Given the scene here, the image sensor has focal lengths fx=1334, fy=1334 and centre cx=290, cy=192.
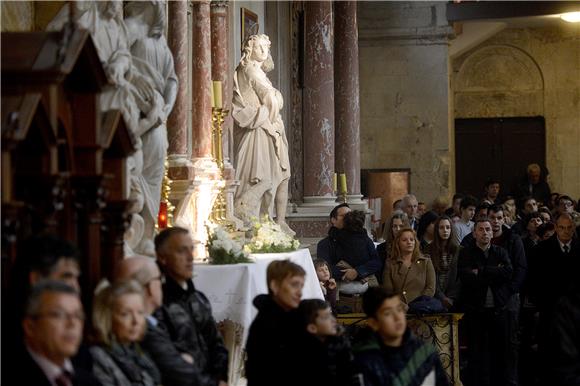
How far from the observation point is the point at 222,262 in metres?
10.3

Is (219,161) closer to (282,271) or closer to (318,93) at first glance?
(318,93)

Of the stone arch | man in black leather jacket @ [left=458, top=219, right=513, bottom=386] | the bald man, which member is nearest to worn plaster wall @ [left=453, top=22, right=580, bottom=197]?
the stone arch

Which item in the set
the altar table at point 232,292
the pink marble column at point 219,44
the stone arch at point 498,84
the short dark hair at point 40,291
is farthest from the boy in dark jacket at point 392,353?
the stone arch at point 498,84

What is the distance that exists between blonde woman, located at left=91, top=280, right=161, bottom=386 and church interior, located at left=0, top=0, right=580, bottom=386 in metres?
0.38

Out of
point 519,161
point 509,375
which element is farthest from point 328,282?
point 519,161

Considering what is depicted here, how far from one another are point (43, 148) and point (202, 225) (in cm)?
621

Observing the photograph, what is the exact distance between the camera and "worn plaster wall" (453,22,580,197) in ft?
88.3

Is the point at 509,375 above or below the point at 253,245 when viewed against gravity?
below

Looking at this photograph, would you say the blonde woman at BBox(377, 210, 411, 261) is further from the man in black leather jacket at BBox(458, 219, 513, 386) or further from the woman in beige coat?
the man in black leather jacket at BBox(458, 219, 513, 386)

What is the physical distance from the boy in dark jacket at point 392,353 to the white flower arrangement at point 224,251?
11.4ft

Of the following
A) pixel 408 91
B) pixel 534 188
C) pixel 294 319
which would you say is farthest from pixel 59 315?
pixel 534 188

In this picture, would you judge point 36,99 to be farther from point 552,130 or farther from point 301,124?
point 552,130

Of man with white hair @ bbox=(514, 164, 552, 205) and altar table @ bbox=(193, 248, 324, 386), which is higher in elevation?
man with white hair @ bbox=(514, 164, 552, 205)

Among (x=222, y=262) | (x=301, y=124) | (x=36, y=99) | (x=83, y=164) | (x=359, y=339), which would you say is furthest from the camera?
(x=301, y=124)
